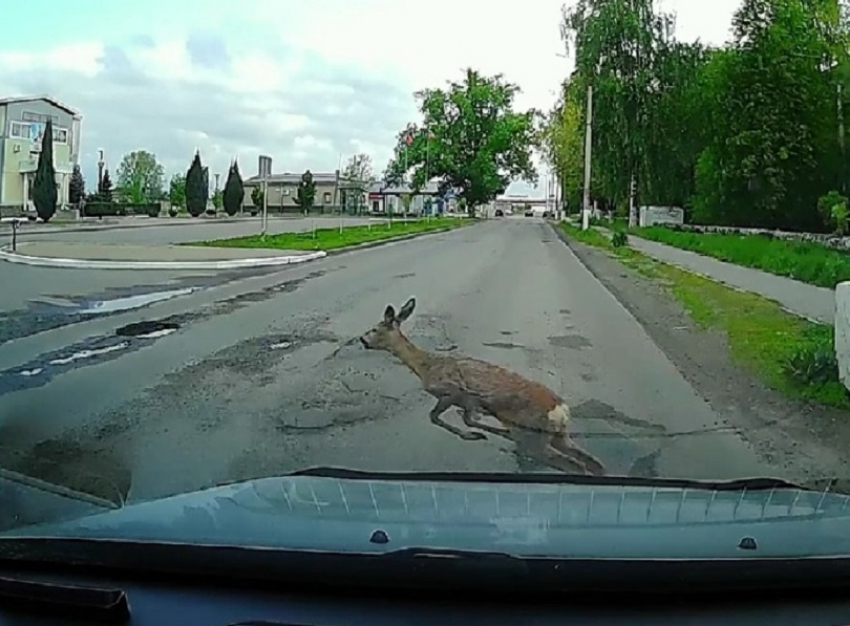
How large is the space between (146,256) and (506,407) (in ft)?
76.4

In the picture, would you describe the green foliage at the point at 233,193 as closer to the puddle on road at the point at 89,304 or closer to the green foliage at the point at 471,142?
the green foliage at the point at 471,142

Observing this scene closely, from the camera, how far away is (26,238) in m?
40.2

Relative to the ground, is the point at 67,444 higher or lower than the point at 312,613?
lower

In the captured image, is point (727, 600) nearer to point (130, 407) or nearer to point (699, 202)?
point (130, 407)

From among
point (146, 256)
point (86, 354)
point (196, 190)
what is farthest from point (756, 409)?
point (196, 190)

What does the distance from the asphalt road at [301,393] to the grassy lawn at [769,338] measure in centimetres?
101

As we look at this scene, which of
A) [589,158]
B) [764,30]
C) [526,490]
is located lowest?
[526,490]

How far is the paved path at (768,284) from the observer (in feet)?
58.2

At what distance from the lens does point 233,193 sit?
2987 inches

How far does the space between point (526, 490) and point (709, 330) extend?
38.1 feet

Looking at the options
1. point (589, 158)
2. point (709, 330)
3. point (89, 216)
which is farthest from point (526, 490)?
point (89, 216)

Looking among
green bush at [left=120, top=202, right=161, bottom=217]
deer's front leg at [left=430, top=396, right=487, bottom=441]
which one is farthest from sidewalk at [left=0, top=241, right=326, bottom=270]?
green bush at [left=120, top=202, right=161, bottom=217]

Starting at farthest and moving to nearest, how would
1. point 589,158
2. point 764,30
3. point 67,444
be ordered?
point 589,158, point 764,30, point 67,444

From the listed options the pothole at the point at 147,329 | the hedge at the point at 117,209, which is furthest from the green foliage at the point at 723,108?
the hedge at the point at 117,209
